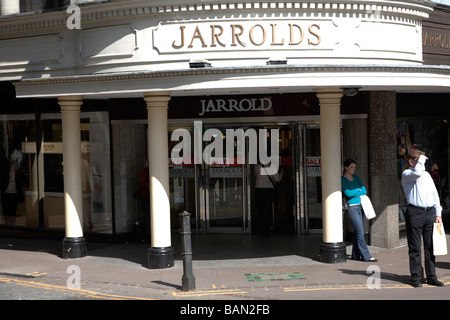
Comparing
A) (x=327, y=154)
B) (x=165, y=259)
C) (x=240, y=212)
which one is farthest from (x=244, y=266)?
(x=240, y=212)

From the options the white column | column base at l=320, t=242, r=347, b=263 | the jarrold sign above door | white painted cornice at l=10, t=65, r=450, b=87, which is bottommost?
column base at l=320, t=242, r=347, b=263

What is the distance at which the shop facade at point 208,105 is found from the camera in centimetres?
1091

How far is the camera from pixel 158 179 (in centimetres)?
1134

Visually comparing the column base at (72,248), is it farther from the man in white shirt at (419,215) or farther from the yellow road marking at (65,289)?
the man in white shirt at (419,215)

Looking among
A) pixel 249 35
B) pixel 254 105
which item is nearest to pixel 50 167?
pixel 254 105

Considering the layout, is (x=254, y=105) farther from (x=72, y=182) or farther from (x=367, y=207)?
(x=72, y=182)

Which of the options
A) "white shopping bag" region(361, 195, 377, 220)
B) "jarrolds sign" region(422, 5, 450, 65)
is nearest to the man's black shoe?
"white shopping bag" region(361, 195, 377, 220)

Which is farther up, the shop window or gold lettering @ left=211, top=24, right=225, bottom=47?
gold lettering @ left=211, top=24, right=225, bottom=47

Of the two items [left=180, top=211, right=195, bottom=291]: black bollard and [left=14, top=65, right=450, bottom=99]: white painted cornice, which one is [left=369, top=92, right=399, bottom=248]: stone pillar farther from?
[left=180, top=211, right=195, bottom=291]: black bollard

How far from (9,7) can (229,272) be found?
24.5ft

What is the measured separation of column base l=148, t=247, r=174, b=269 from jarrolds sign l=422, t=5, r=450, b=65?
595 cm

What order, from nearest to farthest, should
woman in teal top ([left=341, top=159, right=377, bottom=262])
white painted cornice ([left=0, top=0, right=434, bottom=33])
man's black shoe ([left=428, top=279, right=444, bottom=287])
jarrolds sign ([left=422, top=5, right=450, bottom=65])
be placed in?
man's black shoe ([left=428, top=279, right=444, bottom=287])
white painted cornice ([left=0, top=0, right=434, bottom=33])
woman in teal top ([left=341, top=159, right=377, bottom=262])
jarrolds sign ([left=422, top=5, right=450, bottom=65])

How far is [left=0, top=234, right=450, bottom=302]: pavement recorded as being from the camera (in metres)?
9.61

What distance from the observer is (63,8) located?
12383mm
